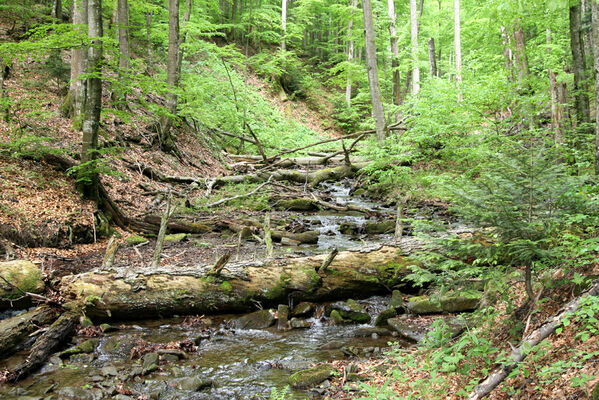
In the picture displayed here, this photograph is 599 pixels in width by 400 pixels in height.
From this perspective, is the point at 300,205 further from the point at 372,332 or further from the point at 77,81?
the point at 77,81

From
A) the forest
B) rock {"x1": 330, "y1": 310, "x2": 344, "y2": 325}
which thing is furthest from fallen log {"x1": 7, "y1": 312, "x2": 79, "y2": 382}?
rock {"x1": 330, "y1": 310, "x2": 344, "y2": 325}

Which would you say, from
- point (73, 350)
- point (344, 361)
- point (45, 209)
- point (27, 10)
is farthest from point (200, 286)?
point (27, 10)

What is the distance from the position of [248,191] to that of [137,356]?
9292mm

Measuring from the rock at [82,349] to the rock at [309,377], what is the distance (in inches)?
116

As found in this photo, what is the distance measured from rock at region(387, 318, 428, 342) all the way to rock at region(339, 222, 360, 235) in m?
4.87

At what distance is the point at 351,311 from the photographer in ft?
21.8

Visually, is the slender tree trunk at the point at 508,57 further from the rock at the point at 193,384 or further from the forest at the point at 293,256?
the rock at the point at 193,384

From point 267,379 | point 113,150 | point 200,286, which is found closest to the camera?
point 267,379

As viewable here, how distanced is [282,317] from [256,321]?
0.46 meters

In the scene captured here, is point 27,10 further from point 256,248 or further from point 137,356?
point 137,356

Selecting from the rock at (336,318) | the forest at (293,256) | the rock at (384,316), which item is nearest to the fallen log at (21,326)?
the forest at (293,256)

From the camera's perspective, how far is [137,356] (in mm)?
5195

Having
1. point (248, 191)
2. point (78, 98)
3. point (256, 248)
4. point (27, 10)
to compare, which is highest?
point (27, 10)

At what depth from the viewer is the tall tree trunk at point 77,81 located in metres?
11.7
